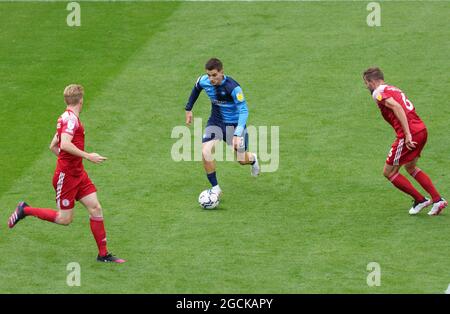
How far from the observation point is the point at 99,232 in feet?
44.8

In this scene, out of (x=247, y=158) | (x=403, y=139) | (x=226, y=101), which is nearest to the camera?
(x=403, y=139)

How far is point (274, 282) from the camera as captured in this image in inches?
513

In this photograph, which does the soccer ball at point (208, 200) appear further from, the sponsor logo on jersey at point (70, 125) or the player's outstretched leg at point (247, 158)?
the sponsor logo on jersey at point (70, 125)

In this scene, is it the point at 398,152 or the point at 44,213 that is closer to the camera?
the point at 44,213

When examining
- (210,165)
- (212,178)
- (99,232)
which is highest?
(210,165)

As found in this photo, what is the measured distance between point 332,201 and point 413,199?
123 cm

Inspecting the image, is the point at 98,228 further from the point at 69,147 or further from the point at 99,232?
the point at 69,147

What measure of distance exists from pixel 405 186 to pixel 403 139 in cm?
71

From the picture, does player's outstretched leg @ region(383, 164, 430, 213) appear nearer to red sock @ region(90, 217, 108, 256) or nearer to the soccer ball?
the soccer ball

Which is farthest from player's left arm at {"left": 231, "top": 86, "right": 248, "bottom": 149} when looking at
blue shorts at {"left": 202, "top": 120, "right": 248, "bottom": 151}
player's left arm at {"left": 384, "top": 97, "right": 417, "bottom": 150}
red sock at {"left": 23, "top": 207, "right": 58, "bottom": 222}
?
red sock at {"left": 23, "top": 207, "right": 58, "bottom": 222}

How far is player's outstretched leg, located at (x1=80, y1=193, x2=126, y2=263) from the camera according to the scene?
1366 cm

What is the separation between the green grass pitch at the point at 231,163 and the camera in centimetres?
1355

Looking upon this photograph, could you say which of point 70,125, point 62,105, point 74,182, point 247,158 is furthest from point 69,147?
point 62,105

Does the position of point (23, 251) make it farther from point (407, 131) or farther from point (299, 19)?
point (299, 19)
